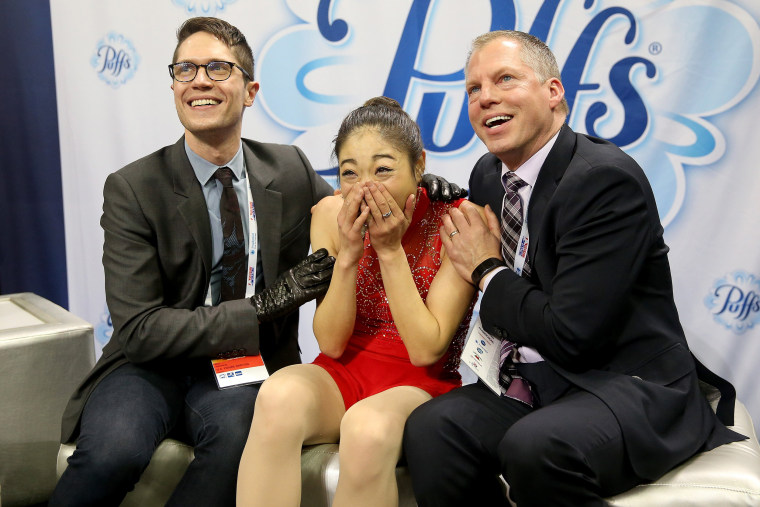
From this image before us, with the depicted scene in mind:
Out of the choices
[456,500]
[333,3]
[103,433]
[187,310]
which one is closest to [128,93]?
[333,3]

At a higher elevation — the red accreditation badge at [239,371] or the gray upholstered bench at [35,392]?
the red accreditation badge at [239,371]

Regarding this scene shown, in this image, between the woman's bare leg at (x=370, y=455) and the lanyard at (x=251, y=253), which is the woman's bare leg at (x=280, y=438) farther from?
the lanyard at (x=251, y=253)

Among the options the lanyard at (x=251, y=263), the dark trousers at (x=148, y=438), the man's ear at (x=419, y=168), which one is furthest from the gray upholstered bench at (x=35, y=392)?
the man's ear at (x=419, y=168)

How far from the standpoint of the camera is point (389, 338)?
218 cm

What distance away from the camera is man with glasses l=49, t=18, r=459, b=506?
2025 mm

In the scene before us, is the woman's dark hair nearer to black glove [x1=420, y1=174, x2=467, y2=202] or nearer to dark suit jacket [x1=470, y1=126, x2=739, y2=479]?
black glove [x1=420, y1=174, x2=467, y2=202]

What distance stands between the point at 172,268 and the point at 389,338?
A: 70 cm

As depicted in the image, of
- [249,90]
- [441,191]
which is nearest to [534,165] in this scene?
[441,191]

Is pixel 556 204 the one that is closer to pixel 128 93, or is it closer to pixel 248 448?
pixel 248 448

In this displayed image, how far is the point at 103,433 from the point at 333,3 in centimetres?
204

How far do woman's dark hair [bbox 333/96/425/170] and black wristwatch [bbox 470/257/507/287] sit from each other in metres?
0.36

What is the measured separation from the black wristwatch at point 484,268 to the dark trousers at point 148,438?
73 cm

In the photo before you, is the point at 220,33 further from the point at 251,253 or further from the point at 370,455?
the point at 370,455

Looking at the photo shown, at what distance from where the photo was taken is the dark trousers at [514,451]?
1.65m
